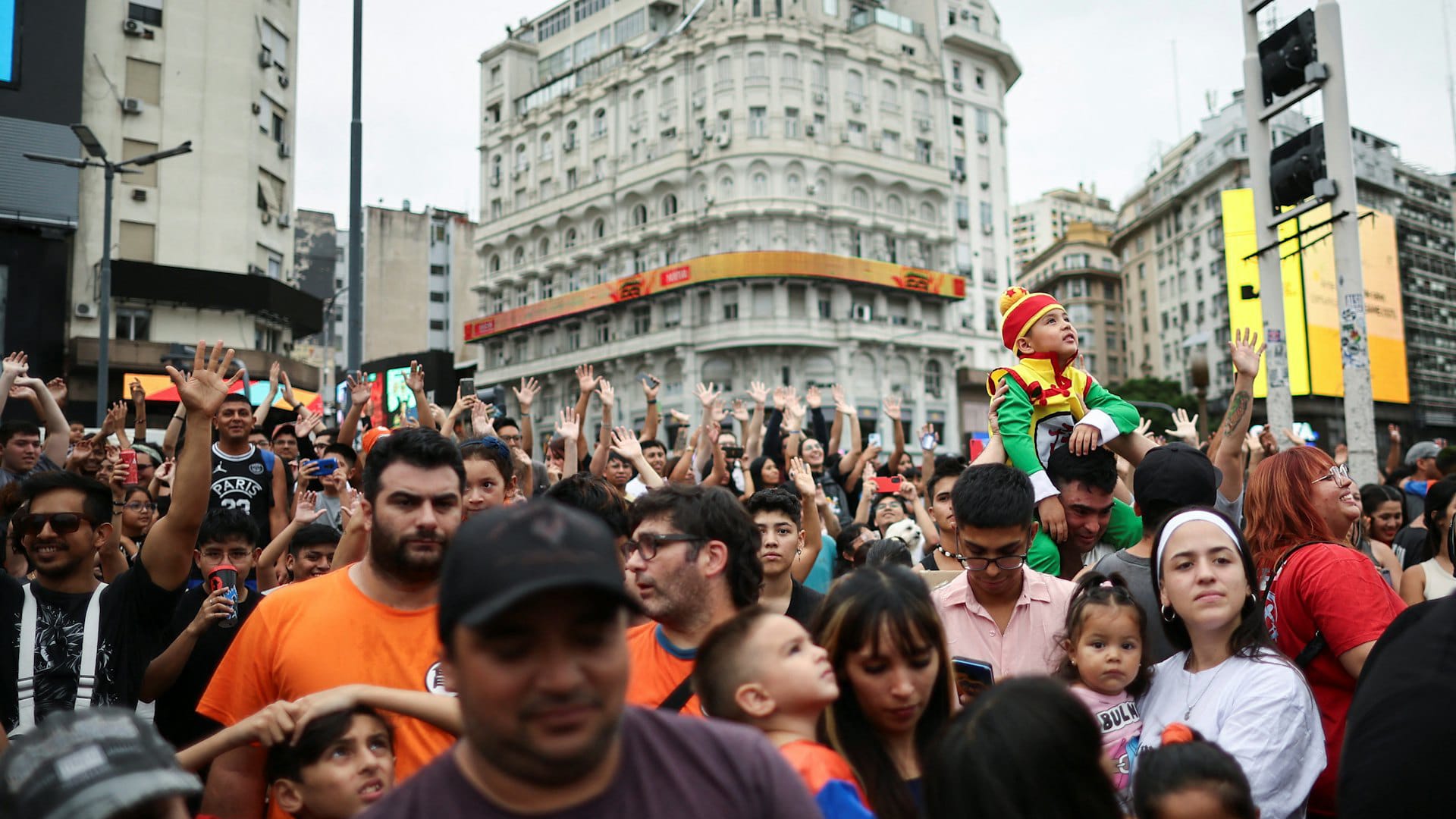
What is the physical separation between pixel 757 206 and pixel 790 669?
54.1 m

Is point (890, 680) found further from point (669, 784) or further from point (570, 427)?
point (570, 427)

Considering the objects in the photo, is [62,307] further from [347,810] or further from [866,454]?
[347,810]

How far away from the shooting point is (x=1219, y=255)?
75188 millimetres

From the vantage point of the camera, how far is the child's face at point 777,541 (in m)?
4.89

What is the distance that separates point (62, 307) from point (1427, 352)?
91.6 metres

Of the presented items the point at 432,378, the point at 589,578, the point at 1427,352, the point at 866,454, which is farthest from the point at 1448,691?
the point at 1427,352

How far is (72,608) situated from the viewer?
13.8 feet

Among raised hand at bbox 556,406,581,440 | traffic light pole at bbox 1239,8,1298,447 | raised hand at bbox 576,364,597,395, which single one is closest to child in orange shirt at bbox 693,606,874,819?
raised hand at bbox 556,406,581,440

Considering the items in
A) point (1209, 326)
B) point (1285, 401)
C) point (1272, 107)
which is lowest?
point (1285, 401)

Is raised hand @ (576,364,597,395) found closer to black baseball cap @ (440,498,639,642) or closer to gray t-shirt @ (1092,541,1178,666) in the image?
gray t-shirt @ (1092,541,1178,666)

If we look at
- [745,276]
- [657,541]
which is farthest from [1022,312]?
[745,276]

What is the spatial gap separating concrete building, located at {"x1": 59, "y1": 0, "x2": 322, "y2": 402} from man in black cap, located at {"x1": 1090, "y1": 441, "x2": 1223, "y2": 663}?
32.1 meters

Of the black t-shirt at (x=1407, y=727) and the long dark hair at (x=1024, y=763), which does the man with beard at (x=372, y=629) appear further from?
the black t-shirt at (x=1407, y=727)

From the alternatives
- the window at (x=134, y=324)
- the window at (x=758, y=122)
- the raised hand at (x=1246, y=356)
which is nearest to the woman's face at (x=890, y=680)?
the raised hand at (x=1246, y=356)
